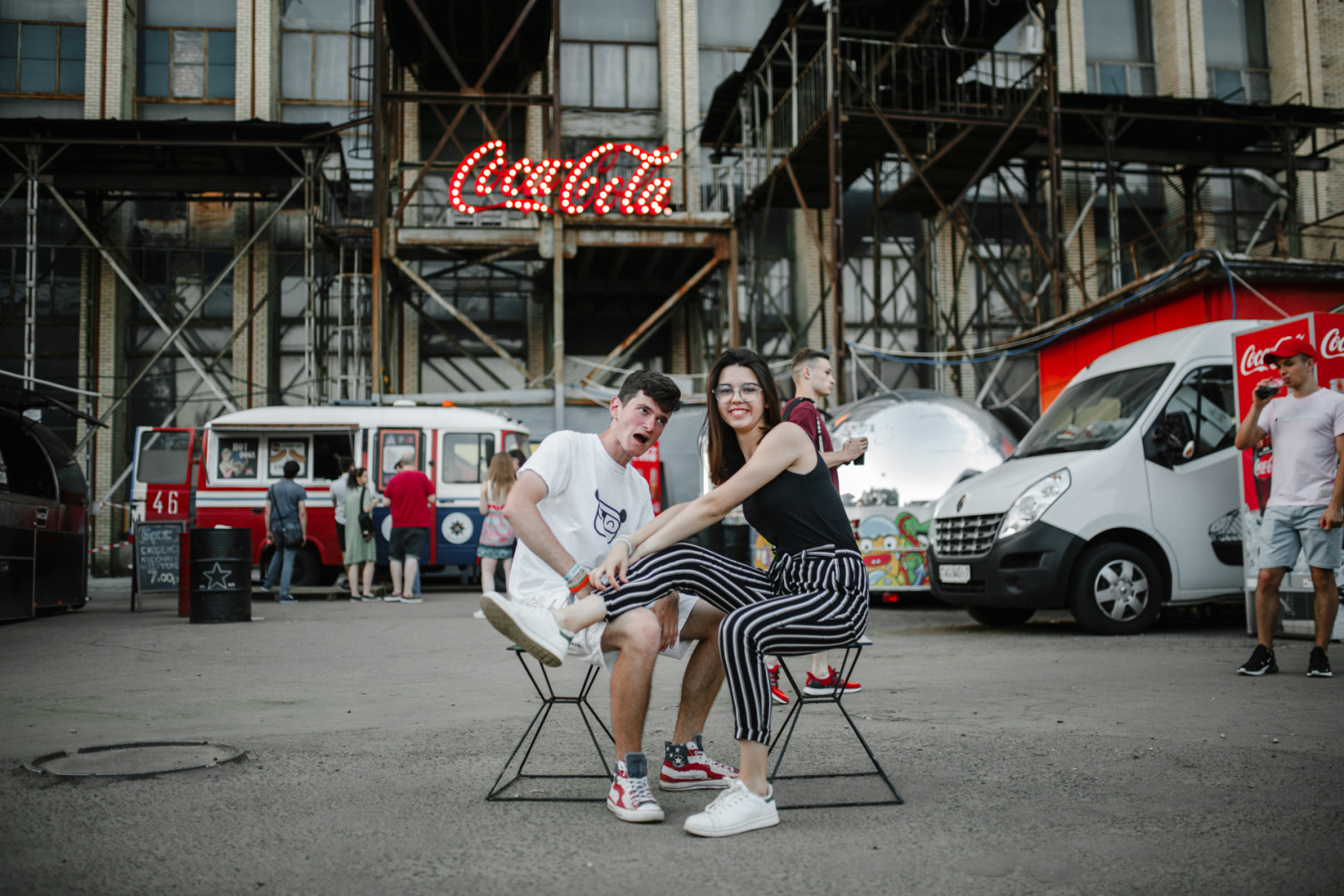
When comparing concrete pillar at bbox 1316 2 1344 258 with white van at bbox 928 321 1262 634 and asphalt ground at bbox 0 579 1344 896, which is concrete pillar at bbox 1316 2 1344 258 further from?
asphalt ground at bbox 0 579 1344 896

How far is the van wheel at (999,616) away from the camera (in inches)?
424

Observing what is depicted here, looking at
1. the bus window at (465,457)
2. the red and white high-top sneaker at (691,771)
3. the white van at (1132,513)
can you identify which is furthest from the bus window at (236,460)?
the red and white high-top sneaker at (691,771)

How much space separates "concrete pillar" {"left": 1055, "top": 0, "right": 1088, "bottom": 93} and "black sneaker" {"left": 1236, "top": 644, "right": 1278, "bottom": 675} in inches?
911

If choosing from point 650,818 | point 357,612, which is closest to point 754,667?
point 650,818

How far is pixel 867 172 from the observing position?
88.3ft

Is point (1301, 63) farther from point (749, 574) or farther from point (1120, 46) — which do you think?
point (749, 574)

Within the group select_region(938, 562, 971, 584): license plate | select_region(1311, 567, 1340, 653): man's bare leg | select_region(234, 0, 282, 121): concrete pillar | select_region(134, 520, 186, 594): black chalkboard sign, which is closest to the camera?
select_region(1311, 567, 1340, 653): man's bare leg

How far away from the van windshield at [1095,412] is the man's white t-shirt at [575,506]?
653 centimetres

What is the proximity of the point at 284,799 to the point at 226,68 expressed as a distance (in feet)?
84.3

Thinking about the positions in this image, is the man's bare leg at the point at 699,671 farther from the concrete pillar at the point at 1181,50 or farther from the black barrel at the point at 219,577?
the concrete pillar at the point at 1181,50

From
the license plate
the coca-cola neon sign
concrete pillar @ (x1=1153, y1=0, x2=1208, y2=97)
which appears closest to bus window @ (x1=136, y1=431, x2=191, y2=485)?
the coca-cola neon sign

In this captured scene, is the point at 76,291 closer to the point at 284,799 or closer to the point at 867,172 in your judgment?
the point at 867,172

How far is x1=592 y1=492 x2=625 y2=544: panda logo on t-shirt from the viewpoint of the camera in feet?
14.2

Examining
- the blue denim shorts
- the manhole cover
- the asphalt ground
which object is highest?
the blue denim shorts
